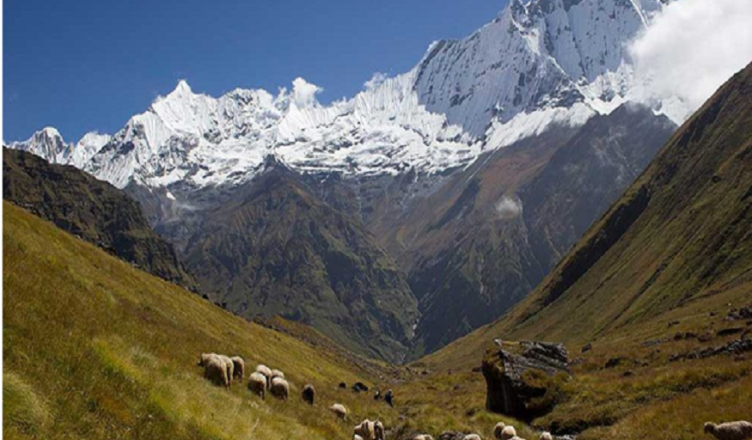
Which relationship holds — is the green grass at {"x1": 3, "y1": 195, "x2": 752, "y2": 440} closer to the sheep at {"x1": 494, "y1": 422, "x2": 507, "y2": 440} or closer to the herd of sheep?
the herd of sheep

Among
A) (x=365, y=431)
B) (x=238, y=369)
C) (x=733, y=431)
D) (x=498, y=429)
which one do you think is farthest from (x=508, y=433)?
(x=238, y=369)

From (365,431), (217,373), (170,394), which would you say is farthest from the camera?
(365,431)

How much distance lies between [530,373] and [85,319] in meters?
32.9

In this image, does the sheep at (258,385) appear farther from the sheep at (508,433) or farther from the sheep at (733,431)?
the sheep at (733,431)

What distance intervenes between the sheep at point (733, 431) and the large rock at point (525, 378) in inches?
711

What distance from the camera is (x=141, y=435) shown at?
13664 millimetres

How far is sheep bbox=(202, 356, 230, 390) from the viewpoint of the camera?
78.6 ft

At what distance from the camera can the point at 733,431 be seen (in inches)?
904

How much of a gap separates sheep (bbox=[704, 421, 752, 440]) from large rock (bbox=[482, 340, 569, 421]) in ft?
59.3

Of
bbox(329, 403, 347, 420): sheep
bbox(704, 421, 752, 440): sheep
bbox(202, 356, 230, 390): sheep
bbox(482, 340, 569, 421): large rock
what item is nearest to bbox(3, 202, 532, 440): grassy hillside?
bbox(202, 356, 230, 390): sheep

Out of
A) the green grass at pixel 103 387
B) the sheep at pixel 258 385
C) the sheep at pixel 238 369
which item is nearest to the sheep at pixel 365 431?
the green grass at pixel 103 387

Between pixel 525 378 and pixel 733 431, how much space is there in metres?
20.8

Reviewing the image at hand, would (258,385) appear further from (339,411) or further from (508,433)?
(508,433)

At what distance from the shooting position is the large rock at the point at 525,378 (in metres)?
41.8
